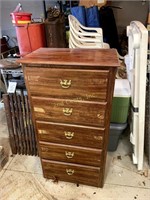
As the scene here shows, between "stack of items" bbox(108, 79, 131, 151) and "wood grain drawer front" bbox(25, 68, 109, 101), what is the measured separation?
0.48m

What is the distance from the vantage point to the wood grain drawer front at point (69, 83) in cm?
95

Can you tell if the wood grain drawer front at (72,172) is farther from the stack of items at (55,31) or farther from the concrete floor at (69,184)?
the stack of items at (55,31)

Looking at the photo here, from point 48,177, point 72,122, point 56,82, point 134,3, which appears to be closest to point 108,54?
point 56,82

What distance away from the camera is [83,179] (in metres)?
1.36

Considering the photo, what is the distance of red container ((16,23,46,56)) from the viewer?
1.77 meters

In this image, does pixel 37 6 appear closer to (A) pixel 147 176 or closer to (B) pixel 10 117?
(B) pixel 10 117

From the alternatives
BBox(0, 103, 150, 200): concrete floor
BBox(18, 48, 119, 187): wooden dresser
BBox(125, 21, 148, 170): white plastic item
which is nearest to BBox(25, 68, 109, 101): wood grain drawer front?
BBox(18, 48, 119, 187): wooden dresser

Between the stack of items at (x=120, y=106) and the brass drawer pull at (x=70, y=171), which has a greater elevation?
the stack of items at (x=120, y=106)

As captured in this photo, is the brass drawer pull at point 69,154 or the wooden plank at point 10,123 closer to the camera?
the brass drawer pull at point 69,154

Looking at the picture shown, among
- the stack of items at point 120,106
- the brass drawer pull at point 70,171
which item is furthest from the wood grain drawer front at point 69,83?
the brass drawer pull at point 70,171

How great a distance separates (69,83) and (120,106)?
64cm

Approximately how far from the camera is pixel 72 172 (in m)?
1.34

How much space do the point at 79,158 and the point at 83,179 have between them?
0.69 ft

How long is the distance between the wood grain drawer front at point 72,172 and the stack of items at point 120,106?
0.43m
